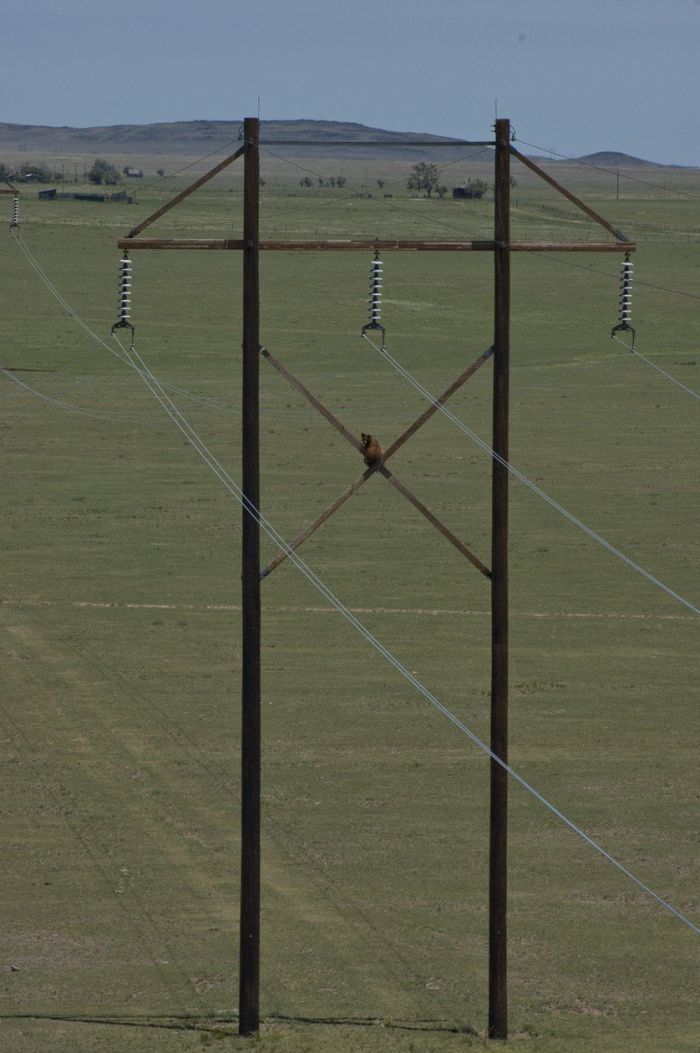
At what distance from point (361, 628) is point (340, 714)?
10.1ft

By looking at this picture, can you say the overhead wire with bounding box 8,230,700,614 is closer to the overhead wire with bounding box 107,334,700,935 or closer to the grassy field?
the grassy field

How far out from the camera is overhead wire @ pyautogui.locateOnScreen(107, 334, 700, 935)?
75.4 feet

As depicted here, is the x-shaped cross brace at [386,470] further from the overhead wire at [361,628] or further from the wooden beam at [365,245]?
the wooden beam at [365,245]

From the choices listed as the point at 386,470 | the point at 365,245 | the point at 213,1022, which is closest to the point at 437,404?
the point at 386,470

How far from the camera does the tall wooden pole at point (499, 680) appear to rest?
736 inches

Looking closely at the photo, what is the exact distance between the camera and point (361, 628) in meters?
34.4

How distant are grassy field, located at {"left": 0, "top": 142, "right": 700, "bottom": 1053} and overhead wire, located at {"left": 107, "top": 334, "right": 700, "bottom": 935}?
0.69 ft

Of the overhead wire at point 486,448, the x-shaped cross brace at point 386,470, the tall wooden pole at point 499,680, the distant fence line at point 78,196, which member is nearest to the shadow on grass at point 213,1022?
the tall wooden pole at point 499,680

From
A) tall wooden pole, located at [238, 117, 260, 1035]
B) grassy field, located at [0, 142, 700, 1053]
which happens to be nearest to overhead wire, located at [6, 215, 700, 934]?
grassy field, located at [0, 142, 700, 1053]

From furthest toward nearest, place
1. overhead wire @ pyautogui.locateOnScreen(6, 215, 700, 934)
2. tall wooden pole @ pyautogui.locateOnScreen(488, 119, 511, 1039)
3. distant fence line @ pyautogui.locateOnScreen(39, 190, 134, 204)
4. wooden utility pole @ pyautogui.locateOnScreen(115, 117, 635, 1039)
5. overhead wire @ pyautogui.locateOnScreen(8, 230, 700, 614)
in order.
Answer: distant fence line @ pyautogui.locateOnScreen(39, 190, 134, 204) < overhead wire @ pyautogui.locateOnScreen(8, 230, 700, 614) < overhead wire @ pyautogui.locateOnScreen(6, 215, 700, 934) < tall wooden pole @ pyautogui.locateOnScreen(488, 119, 511, 1039) < wooden utility pole @ pyautogui.locateOnScreen(115, 117, 635, 1039)

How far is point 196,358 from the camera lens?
69938 mm

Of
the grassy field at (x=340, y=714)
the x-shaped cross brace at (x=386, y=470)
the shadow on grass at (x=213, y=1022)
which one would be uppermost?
the x-shaped cross brace at (x=386, y=470)

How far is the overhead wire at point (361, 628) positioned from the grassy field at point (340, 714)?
212 millimetres

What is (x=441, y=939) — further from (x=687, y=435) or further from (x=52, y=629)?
(x=687, y=435)
